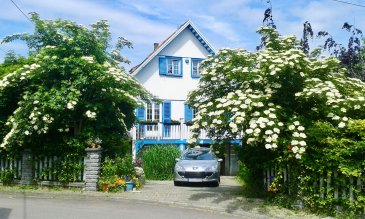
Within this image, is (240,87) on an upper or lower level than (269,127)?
upper

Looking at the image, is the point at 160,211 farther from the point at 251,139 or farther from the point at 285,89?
the point at 285,89

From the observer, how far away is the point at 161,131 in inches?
977

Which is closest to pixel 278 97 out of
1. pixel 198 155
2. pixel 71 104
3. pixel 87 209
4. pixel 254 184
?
pixel 254 184

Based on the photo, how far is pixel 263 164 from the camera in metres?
11.2

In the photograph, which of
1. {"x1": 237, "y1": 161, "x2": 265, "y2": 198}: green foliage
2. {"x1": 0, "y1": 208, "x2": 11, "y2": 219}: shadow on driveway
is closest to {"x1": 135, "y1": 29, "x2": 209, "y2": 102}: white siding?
{"x1": 237, "y1": 161, "x2": 265, "y2": 198}: green foliage

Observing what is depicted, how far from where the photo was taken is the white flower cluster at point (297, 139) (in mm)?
9391

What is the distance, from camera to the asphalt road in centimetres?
970

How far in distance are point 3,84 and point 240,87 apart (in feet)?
24.9

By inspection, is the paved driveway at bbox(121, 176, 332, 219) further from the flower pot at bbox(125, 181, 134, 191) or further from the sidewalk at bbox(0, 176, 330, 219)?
the flower pot at bbox(125, 181, 134, 191)

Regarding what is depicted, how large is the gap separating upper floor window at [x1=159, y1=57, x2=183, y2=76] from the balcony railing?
3404 millimetres

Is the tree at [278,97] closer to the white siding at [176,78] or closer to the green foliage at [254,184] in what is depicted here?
the green foliage at [254,184]

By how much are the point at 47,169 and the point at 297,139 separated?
862 cm

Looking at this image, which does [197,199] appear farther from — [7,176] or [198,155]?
[7,176]

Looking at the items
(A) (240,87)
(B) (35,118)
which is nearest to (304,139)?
(A) (240,87)
